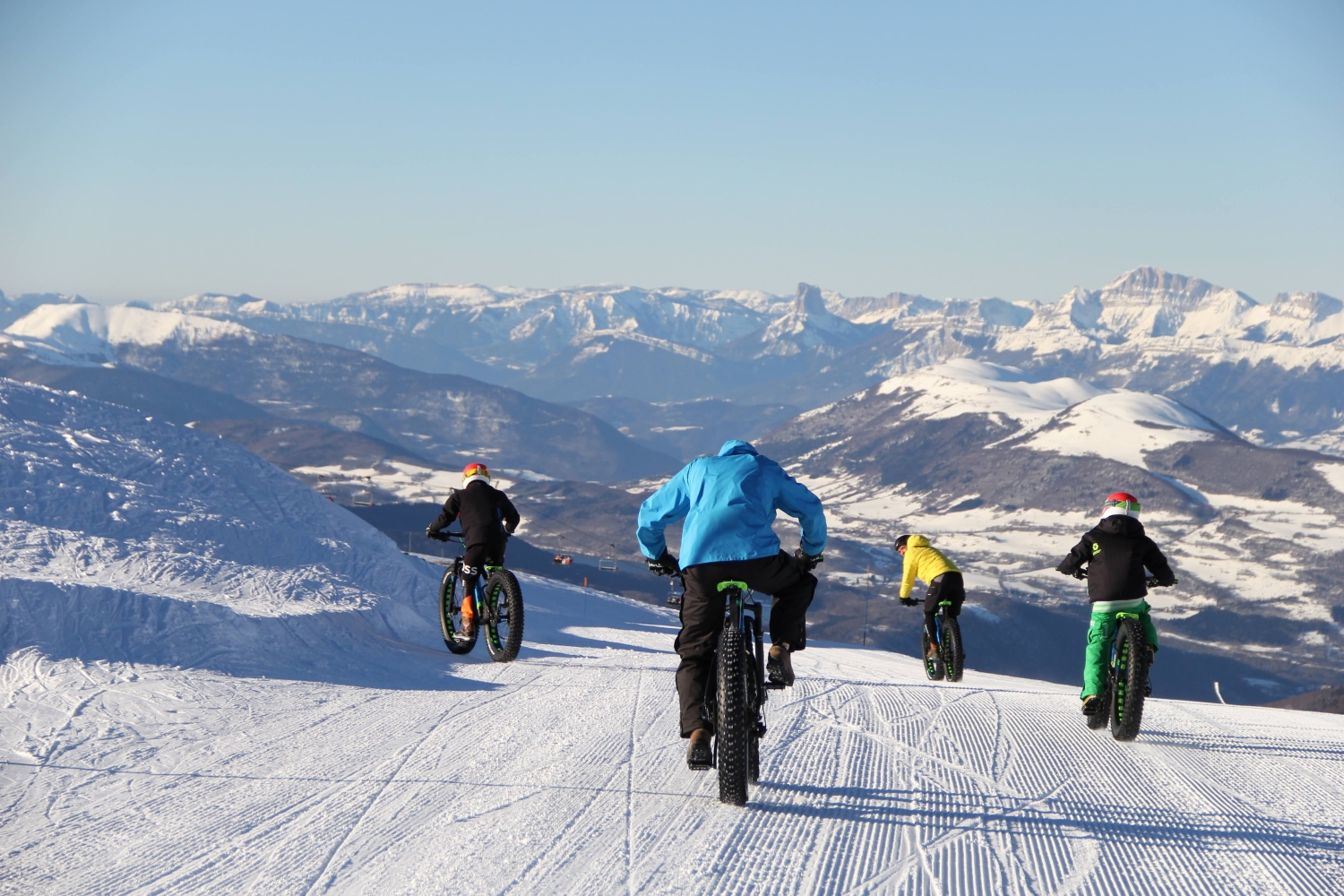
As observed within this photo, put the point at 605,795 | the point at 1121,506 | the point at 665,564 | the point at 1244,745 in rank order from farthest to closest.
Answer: the point at 1244,745
the point at 1121,506
the point at 605,795
the point at 665,564

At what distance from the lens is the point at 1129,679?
44.6 ft

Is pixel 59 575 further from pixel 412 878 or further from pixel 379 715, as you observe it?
pixel 412 878

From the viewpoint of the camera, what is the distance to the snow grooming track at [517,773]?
9.00m

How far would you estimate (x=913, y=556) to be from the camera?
2017 cm

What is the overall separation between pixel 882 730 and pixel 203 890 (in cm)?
794

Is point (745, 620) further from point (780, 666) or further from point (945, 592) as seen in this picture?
point (945, 592)

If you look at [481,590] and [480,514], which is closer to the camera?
[480,514]

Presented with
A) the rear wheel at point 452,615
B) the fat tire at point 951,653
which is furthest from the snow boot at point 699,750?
the fat tire at point 951,653

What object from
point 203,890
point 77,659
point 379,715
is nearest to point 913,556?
point 379,715

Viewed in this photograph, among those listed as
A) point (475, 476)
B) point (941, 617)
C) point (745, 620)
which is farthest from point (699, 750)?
point (941, 617)

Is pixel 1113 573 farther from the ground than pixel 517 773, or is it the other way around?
pixel 1113 573

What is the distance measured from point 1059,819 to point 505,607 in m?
8.09

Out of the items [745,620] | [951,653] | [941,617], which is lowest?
[951,653]

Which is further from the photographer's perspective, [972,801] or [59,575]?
[59,575]
